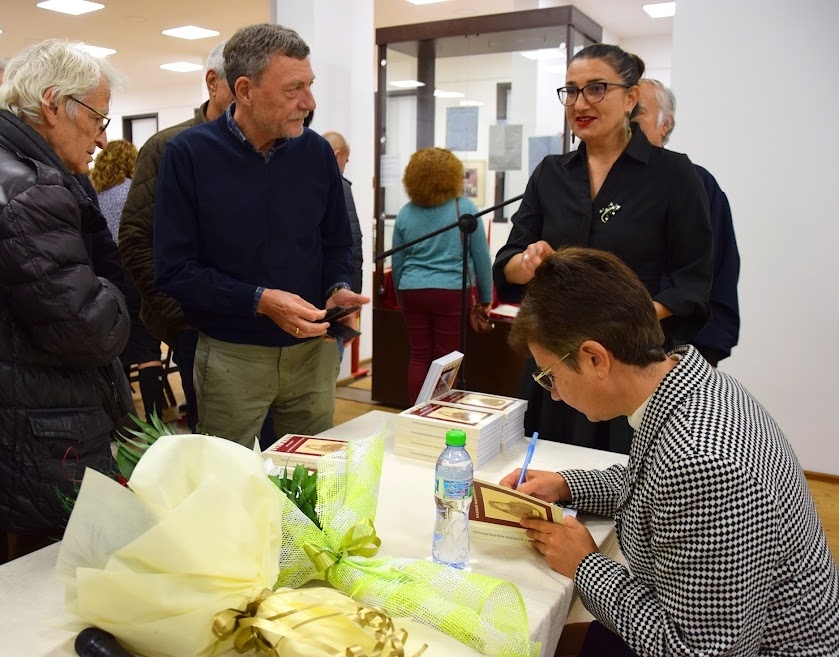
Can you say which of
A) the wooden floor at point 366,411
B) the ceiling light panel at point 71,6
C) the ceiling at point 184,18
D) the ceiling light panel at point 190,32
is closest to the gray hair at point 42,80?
the wooden floor at point 366,411

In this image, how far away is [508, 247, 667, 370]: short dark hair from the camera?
1152 millimetres

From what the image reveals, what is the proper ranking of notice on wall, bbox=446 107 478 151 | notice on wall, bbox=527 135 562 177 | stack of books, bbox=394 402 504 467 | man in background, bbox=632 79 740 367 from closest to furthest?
stack of books, bbox=394 402 504 467 < man in background, bbox=632 79 740 367 < notice on wall, bbox=527 135 562 177 < notice on wall, bbox=446 107 478 151

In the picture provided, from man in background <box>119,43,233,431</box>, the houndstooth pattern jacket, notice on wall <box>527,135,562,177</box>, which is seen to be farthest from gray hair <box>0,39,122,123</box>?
notice on wall <box>527,135,562,177</box>

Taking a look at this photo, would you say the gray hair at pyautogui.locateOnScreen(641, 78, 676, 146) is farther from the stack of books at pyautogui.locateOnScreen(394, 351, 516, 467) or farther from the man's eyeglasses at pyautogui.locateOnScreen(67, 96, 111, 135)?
the man's eyeglasses at pyautogui.locateOnScreen(67, 96, 111, 135)

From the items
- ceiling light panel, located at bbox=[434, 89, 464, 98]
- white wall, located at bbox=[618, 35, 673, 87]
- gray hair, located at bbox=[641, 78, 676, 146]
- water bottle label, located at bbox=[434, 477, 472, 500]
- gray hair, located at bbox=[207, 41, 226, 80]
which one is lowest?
water bottle label, located at bbox=[434, 477, 472, 500]

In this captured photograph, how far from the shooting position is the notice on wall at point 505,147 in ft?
15.0

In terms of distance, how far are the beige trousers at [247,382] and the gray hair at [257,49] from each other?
0.69 metres

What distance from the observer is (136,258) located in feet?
8.12

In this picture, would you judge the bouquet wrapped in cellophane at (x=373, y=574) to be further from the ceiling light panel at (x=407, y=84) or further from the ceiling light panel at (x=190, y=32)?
the ceiling light panel at (x=190, y=32)

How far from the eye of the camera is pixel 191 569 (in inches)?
34.5

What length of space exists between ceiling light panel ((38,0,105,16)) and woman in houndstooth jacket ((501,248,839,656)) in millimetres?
7516

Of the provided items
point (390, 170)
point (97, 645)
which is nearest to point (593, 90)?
point (97, 645)

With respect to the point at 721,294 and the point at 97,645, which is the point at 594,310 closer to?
the point at 97,645

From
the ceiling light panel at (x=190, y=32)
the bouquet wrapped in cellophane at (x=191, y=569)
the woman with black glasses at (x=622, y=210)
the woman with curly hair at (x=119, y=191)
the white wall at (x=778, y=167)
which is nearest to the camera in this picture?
the bouquet wrapped in cellophane at (x=191, y=569)
